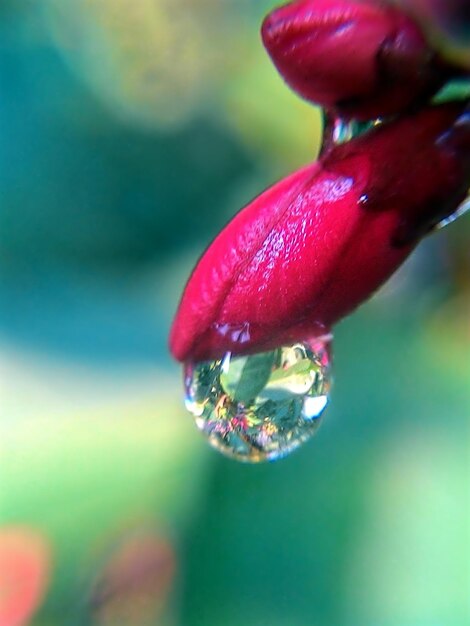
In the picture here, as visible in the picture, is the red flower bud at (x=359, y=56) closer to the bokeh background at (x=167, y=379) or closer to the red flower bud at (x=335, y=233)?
the red flower bud at (x=335, y=233)

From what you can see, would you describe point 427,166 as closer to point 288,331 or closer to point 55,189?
point 288,331

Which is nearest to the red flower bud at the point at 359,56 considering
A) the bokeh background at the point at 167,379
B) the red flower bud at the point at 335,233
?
the red flower bud at the point at 335,233

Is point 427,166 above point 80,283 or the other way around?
the other way around

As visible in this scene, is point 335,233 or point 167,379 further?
point 167,379

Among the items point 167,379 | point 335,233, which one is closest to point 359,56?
point 335,233

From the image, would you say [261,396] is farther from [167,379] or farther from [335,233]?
[167,379]

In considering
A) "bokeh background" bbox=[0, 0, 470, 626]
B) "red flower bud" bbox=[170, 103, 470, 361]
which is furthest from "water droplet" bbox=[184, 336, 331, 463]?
"bokeh background" bbox=[0, 0, 470, 626]

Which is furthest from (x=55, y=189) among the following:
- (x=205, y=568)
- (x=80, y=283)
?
(x=205, y=568)

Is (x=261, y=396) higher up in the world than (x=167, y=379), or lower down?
lower down
